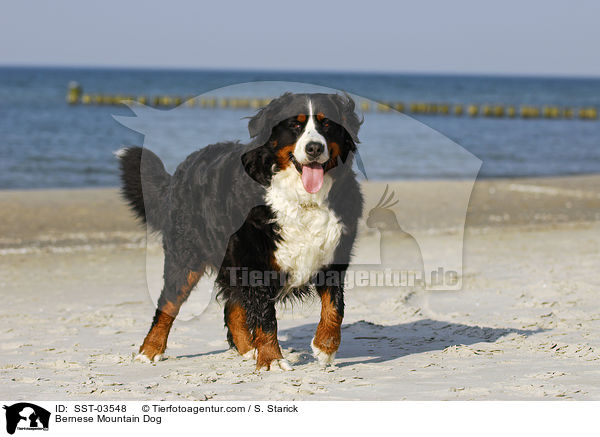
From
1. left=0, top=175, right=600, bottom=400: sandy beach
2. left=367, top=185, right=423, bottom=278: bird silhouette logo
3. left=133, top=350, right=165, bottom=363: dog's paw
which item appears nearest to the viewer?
left=0, top=175, right=600, bottom=400: sandy beach

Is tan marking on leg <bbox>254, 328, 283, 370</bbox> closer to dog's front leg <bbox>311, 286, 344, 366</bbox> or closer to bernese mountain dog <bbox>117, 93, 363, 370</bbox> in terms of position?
bernese mountain dog <bbox>117, 93, 363, 370</bbox>

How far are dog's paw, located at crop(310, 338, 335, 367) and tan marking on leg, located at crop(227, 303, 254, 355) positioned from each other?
0.57 m

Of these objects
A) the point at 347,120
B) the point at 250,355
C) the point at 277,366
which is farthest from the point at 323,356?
the point at 347,120

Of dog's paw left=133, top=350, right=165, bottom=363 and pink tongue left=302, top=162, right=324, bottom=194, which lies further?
dog's paw left=133, top=350, right=165, bottom=363

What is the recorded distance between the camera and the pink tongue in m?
4.46

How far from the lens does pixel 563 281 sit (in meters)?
7.10

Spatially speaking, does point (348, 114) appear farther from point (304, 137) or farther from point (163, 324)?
point (163, 324)

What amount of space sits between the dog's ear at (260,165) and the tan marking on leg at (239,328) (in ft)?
3.32

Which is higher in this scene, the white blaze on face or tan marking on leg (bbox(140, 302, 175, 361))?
the white blaze on face

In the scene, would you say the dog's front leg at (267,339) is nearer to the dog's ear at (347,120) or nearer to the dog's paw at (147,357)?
the dog's paw at (147,357)

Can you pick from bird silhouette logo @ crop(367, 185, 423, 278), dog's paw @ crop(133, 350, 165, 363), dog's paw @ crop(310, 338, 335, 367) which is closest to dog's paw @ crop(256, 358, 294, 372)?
dog's paw @ crop(310, 338, 335, 367)

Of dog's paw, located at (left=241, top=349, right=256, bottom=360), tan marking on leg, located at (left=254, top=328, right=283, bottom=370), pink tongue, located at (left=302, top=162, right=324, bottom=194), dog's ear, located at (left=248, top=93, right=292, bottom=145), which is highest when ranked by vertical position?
dog's ear, located at (left=248, top=93, right=292, bottom=145)

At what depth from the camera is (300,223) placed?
4625 mm
